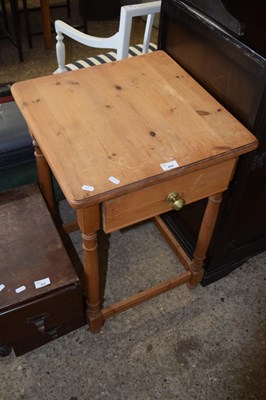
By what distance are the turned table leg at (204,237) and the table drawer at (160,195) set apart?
0.10 m

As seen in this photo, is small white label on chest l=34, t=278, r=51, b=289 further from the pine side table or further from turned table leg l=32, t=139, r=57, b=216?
turned table leg l=32, t=139, r=57, b=216

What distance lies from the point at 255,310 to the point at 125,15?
1.25m

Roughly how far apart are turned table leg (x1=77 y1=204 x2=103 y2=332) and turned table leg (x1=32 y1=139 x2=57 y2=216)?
0.41m

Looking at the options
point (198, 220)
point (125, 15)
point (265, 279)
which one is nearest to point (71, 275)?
point (198, 220)

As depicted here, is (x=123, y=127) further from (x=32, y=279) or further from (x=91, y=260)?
(x=32, y=279)

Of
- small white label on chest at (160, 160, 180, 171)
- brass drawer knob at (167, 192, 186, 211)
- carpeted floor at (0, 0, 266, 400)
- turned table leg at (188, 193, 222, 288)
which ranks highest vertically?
small white label on chest at (160, 160, 180, 171)

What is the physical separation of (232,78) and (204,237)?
1.70 ft

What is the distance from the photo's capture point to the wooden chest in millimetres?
1105

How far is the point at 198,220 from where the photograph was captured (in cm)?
146

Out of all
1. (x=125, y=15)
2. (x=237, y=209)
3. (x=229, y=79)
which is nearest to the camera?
(x=229, y=79)

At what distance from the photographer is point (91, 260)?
1094 mm

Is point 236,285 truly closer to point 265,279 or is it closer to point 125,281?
point 265,279

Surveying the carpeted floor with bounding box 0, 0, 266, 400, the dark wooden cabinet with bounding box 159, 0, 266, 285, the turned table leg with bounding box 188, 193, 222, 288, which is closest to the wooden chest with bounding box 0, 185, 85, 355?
the carpeted floor with bounding box 0, 0, 266, 400

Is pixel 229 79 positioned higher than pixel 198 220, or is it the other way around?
pixel 229 79
